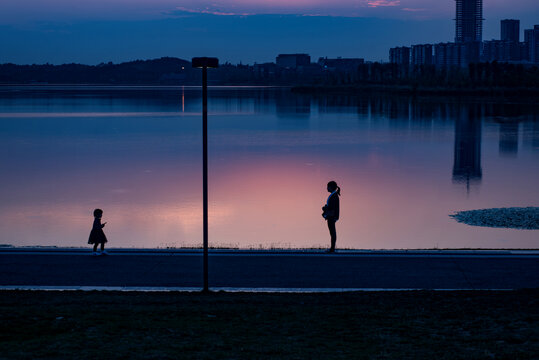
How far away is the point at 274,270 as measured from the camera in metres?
13.8

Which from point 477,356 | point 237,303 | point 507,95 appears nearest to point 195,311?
point 237,303

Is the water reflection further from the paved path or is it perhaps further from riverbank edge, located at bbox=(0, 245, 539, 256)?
the paved path

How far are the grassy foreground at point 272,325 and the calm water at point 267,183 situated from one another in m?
10.9

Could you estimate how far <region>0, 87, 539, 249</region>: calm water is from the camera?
82.4 ft

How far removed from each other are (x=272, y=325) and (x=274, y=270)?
14.1 ft

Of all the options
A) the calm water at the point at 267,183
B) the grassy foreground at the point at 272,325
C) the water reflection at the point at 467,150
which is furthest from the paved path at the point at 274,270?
the water reflection at the point at 467,150

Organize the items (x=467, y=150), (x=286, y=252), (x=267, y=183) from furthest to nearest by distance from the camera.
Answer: (x=467, y=150), (x=267, y=183), (x=286, y=252)

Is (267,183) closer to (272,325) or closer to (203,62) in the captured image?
(203,62)

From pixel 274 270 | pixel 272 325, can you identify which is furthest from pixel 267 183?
pixel 272 325

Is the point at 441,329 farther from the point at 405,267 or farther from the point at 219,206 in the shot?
the point at 219,206

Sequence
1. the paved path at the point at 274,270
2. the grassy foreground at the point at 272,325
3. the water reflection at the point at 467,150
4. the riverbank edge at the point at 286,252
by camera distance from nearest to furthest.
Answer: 1. the grassy foreground at the point at 272,325
2. the paved path at the point at 274,270
3. the riverbank edge at the point at 286,252
4. the water reflection at the point at 467,150

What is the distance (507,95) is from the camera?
532 feet

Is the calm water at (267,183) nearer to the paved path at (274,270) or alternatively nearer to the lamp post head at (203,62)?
the paved path at (274,270)

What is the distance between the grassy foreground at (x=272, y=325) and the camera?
8.23m
